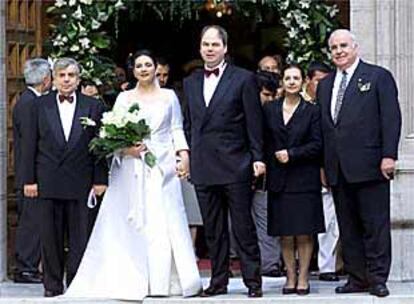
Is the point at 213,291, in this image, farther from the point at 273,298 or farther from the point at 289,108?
the point at 289,108

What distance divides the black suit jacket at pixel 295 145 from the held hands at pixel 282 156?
0.06 meters

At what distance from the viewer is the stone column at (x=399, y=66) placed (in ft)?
37.3

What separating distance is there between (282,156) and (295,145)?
18cm

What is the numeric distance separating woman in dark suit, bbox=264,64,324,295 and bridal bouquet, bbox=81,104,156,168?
3.71ft

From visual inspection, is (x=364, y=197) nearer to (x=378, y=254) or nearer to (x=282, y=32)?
(x=378, y=254)

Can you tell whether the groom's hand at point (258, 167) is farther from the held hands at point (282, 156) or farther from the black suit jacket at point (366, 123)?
the black suit jacket at point (366, 123)

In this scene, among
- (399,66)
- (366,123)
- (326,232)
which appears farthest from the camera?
(326,232)

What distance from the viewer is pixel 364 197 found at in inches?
410

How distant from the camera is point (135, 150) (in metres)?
10.6

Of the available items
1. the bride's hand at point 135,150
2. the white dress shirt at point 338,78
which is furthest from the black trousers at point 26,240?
the white dress shirt at point 338,78

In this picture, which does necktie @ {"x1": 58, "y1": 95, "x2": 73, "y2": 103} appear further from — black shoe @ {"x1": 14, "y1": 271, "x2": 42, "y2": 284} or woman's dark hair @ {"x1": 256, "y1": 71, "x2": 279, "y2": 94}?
black shoe @ {"x1": 14, "y1": 271, "x2": 42, "y2": 284}

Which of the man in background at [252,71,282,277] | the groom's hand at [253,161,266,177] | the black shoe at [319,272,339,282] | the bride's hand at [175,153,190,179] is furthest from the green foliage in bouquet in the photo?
the black shoe at [319,272,339,282]

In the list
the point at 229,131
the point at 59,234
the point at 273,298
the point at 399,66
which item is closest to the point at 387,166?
the point at 229,131

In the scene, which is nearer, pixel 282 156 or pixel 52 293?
pixel 282 156
